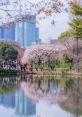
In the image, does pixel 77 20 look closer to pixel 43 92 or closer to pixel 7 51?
pixel 43 92

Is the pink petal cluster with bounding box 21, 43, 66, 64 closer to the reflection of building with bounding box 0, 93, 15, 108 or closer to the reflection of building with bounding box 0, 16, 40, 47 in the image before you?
the reflection of building with bounding box 0, 16, 40, 47

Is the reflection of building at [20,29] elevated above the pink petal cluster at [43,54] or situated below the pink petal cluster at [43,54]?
above

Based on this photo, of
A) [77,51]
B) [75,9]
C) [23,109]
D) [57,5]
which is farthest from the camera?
[77,51]

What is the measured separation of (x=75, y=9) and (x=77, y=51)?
17.4 metres

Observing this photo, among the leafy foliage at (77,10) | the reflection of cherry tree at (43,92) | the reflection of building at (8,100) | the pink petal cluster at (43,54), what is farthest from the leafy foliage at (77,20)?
the pink petal cluster at (43,54)

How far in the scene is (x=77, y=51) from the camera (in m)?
49.2

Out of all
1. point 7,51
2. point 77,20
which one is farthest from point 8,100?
point 7,51

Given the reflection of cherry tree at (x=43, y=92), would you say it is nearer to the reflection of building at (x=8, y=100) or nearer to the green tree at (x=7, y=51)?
the reflection of building at (x=8, y=100)

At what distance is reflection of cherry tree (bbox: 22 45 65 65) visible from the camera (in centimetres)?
5325

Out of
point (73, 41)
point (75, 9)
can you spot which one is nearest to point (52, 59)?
point (73, 41)

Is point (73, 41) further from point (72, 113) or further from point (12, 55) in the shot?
point (72, 113)

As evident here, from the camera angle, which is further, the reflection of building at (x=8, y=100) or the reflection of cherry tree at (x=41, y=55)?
the reflection of cherry tree at (x=41, y=55)

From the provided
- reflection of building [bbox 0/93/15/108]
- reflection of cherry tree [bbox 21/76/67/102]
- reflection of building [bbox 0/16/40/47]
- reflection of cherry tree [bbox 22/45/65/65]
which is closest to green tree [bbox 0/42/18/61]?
reflection of cherry tree [bbox 22/45/65/65]

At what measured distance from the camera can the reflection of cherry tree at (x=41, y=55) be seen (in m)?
53.2
